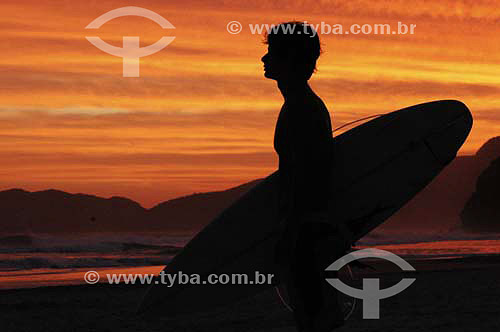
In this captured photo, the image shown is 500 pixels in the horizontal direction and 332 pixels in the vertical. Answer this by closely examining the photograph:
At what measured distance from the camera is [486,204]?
98000mm

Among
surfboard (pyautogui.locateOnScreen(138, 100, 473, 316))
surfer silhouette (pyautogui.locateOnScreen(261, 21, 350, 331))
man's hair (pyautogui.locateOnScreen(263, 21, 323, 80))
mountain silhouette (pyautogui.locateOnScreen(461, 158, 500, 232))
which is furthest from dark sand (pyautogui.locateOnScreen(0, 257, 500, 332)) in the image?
mountain silhouette (pyautogui.locateOnScreen(461, 158, 500, 232))

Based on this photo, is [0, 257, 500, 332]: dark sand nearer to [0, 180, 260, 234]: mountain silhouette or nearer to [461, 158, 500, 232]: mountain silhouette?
[0, 180, 260, 234]: mountain silhouette

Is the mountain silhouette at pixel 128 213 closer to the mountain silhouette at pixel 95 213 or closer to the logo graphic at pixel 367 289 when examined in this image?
the mountain silhouette at pixel 95 213

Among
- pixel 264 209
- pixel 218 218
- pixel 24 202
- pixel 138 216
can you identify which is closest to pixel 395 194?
pixel 264 209

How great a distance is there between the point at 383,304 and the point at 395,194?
17.7 feet

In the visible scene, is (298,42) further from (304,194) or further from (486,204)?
(486,204)

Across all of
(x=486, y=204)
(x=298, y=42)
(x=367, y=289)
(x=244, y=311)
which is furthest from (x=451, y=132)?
(x=486, y=204)

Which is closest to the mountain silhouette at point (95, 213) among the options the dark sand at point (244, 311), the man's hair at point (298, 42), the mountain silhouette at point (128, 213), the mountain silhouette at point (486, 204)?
the mountain silhouette at point (128, 213)

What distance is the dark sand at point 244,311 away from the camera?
28.0ft

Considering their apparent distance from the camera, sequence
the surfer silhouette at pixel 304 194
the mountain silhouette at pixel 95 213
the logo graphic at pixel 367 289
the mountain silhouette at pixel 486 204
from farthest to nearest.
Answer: the mountain silhouette at pixel 486 204 < the mountain silhouette at pixel 95 213 < the logo graphic at pixel 367 289 < the surfer silhouette at pixel 304 194

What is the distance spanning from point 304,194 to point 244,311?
645 centimetres

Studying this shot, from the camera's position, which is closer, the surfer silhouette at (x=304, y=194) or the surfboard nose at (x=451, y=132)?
the surfer silhouette at (x=304, y=194)

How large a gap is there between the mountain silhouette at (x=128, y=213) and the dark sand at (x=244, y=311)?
149ft

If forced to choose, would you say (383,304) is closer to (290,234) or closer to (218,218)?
(218,218)
